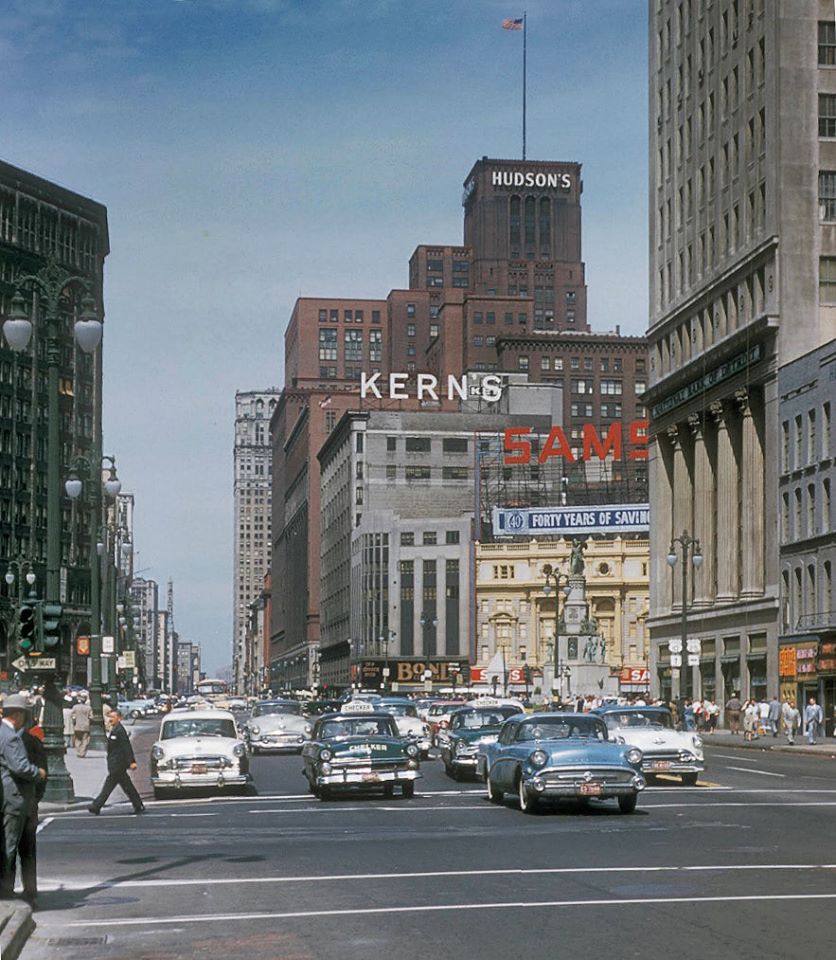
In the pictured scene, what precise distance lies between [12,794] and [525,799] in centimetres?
1311

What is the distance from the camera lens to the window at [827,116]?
281 ft

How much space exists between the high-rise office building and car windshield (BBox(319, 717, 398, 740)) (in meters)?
44.8

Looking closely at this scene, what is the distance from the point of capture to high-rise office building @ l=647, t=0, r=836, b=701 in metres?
84.6

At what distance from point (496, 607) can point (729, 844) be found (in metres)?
146

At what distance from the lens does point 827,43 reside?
85.9 m

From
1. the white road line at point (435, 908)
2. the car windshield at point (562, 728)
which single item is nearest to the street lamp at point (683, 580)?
the car windshield at point (562, 728)

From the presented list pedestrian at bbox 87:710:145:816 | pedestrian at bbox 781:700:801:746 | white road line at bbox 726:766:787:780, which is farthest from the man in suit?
pedestrian at bbox 781:700:801:746

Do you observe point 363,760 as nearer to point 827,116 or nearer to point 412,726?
point 412,726

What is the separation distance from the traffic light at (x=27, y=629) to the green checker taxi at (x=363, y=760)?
564 centimetres

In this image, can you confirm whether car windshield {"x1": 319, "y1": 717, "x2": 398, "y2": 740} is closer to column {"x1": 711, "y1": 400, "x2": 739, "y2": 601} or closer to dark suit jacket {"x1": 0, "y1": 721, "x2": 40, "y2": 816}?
dark suit jacket {"x1": 0, "y1": 721, "x2": 40, "y2": 816}

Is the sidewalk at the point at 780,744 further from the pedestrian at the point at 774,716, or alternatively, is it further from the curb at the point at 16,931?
the curb at the point at 16,931

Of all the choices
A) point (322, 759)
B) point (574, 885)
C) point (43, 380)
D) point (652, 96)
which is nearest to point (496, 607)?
point (43, 380)

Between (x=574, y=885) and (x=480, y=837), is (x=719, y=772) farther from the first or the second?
(x=574, y=885)

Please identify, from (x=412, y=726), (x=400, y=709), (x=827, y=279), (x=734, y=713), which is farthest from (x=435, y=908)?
(x=827, y=279)
